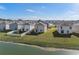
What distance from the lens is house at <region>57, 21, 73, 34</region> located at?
12.5ft

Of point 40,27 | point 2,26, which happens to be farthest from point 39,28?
point 2,26

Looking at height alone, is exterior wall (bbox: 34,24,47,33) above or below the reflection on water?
above

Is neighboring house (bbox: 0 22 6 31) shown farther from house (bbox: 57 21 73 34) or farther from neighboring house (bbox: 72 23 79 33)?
neighboring house (bbox: 72 23 79 33)

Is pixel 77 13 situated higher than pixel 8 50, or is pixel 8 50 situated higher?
pixel 77 13

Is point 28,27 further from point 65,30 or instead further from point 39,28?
point 65,30

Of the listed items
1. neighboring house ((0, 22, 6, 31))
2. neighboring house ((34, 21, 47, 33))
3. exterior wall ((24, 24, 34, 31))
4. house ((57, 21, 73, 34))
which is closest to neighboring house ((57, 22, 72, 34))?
house ((57, 21, 73, 34))

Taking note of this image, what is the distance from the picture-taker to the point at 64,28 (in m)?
3.82

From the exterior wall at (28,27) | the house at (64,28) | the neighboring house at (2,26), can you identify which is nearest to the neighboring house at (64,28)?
the house at (64,28)

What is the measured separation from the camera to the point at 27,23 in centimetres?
386

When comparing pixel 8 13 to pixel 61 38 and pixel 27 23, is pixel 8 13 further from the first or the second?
pixel 61 38

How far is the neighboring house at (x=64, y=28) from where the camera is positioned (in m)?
3.82

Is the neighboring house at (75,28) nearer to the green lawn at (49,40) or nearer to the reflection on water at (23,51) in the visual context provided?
the green lawn at (49,40)
